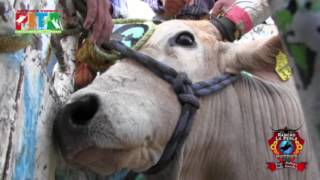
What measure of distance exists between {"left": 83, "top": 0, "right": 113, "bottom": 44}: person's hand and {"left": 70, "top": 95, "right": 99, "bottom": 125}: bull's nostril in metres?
0.24

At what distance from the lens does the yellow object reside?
2719 millimetres

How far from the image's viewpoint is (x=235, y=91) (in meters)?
2.75

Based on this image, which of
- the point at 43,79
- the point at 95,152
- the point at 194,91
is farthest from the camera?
the point at 194,91

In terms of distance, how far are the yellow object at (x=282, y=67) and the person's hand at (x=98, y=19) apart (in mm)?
991

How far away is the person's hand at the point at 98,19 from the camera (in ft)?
6.66

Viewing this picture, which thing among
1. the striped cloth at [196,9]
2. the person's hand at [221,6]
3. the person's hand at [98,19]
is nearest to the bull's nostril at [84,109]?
the person's hand at [98,19]

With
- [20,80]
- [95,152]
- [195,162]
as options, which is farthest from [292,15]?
[195,162]

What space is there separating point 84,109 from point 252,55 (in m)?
0.95

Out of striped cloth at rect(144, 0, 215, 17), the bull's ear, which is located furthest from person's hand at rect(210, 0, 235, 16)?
the bull's ear

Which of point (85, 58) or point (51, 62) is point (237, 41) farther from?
point (51, 62)

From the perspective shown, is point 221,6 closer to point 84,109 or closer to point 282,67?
point 282,67

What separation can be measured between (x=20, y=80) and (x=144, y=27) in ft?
4.22

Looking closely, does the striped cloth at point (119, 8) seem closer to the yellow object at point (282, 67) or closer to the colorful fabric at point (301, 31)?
the yellow object at point (282, 67)

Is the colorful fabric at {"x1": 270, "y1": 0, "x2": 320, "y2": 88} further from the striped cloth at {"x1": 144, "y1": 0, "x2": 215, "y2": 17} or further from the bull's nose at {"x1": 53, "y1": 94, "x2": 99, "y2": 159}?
the striped cloth at {"x1": 144, "y1": 0, "x2": 215, "y2": 17}
